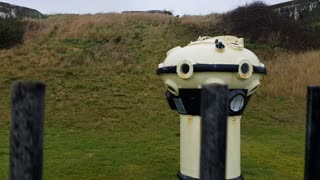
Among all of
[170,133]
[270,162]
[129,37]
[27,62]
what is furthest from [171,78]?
[129,37]

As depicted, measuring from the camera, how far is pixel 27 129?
2.41 m

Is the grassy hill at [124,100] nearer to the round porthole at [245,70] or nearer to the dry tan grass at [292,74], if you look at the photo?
the dry tan grass at [292,74]

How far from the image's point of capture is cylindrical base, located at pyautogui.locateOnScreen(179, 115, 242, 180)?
5605 mm

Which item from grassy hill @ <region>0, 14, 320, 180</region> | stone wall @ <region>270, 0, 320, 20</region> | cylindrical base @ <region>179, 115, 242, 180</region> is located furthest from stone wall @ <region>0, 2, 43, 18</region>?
cylindrical base @ <region>179, 115, 242, 180</region>

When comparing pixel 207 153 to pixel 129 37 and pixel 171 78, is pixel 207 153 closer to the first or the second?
pixel 171 78

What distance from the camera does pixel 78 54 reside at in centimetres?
1898

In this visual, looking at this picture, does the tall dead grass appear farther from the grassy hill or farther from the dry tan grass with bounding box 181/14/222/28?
the dry tan grass with bounding box 181/14/222/28

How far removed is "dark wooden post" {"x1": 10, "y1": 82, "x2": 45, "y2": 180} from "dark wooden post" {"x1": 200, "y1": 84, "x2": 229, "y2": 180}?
31.9 inches

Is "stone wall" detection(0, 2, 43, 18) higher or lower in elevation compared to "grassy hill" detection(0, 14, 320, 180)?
higher

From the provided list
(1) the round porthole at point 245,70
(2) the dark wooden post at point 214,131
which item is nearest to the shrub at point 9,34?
(1) the round porthole at point 245,70

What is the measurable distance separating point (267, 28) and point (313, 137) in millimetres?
20034

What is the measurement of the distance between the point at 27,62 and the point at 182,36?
718 cm

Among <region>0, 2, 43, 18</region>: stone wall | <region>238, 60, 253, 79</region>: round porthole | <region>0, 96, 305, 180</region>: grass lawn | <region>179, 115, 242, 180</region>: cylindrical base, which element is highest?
<region>0, 2, 43, 18</region>: stone wall

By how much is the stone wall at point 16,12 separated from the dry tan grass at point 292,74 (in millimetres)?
15161
